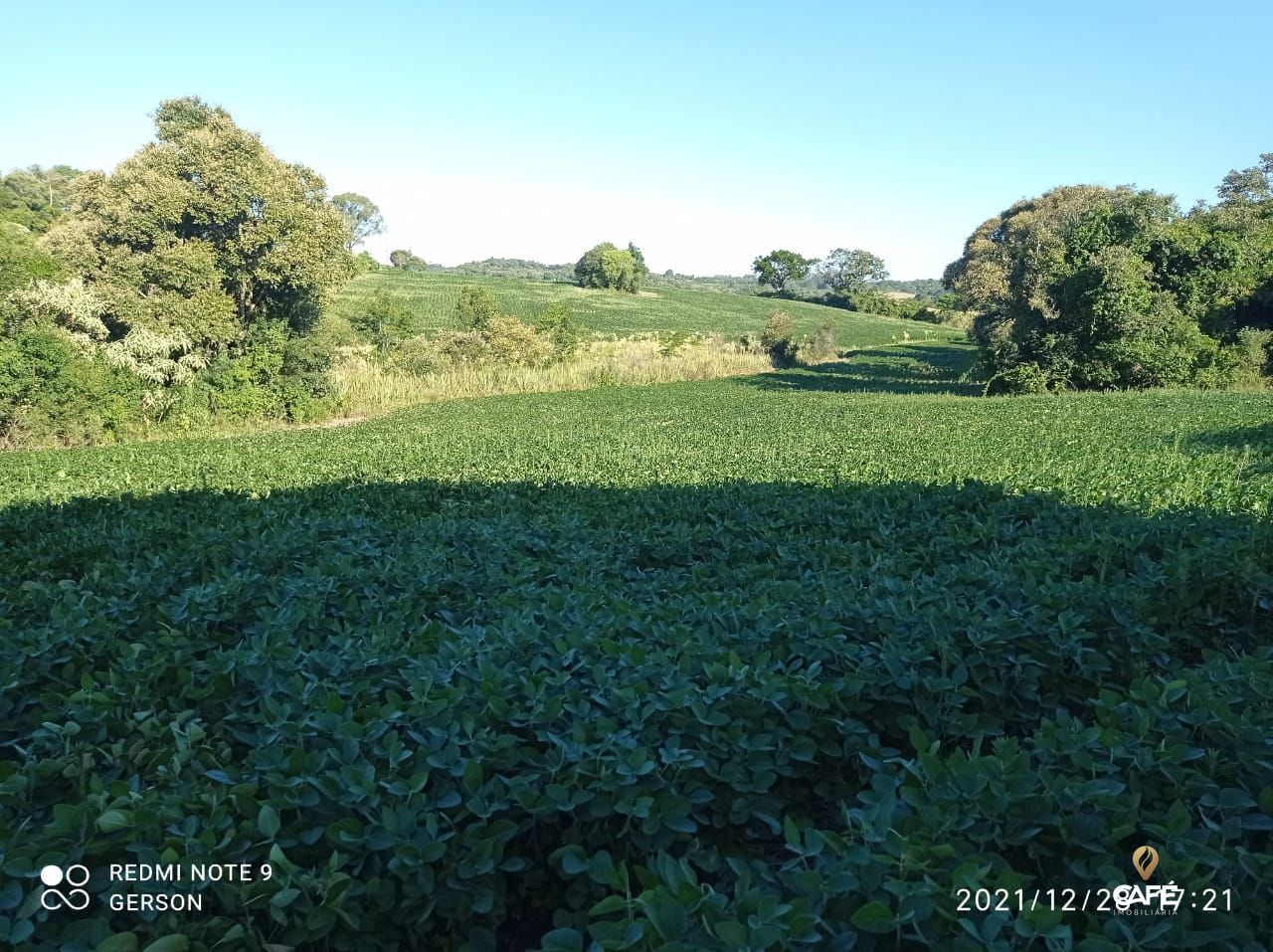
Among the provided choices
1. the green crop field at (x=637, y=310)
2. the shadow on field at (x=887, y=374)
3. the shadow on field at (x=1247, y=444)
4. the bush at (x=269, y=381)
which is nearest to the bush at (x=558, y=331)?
the shadow on field at (x=887, y=374)

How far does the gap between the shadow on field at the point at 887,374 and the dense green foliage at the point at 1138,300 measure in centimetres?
350

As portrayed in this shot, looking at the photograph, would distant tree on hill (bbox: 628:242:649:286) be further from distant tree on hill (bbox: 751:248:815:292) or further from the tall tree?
the tall tree

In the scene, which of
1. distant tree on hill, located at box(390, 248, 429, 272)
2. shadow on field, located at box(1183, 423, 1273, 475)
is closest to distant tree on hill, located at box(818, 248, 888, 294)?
distant tree on hill, located at box(390, 248, 429, 272)

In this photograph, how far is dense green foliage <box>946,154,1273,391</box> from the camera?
27.3 m

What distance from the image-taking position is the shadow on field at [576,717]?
2.04 metres

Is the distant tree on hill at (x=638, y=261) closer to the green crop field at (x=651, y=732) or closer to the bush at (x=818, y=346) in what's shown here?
the bush at (x=818, y=346)

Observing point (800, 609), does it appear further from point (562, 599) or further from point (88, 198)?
point (88, 198)

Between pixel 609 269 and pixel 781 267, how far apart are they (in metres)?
48.9

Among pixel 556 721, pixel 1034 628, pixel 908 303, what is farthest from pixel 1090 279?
pixel 908 303

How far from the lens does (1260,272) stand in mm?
29422

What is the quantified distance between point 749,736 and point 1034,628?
1597mm

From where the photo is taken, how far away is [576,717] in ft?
8.41

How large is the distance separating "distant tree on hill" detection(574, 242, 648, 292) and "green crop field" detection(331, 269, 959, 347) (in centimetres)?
274

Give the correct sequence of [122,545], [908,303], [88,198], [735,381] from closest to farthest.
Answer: [122,545] < [88,198] < [735,381] < [908,303]
